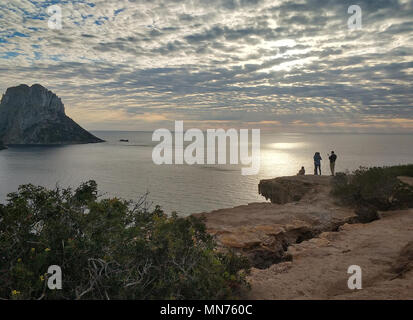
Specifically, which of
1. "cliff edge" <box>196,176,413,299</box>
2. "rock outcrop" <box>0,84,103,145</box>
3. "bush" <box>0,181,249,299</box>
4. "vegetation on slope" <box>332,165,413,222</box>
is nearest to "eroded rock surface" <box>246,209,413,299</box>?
"cliff edge" <box>196,176,413,299</box>

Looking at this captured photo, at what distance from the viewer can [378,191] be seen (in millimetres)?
18797

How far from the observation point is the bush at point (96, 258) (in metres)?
5.66

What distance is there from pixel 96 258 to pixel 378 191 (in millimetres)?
18918

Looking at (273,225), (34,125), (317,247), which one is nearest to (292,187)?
(273,225)

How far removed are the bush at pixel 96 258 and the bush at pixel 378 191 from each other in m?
14.9

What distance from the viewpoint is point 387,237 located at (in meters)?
12.1

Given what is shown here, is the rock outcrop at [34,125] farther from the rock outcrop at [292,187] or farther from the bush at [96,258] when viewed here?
the bush at [96,258]

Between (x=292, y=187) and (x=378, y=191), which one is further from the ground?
(x=378, y=191)

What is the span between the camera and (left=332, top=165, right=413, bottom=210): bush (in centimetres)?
1803

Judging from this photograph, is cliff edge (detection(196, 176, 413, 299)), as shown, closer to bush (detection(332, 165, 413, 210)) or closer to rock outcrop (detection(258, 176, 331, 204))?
bush (detection(332, 165, 413, 210))

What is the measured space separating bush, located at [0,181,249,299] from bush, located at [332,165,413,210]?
14892mm

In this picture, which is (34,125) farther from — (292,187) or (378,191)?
(378,191)

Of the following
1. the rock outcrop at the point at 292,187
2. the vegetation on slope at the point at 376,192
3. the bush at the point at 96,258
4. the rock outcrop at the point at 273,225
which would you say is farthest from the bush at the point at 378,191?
the bush at the point at 96,258
